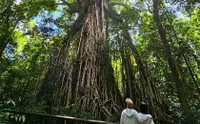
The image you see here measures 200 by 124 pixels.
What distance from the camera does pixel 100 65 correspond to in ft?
14.5

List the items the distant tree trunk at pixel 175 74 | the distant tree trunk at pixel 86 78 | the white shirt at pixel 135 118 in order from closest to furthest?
the white shirt at pixel 135 118
the distant tree trunk at pixel 86 78
the distant tree trunk at pixel 175 74

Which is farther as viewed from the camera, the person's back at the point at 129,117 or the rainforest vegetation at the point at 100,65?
the rainforest vegetation at the point at 100,65

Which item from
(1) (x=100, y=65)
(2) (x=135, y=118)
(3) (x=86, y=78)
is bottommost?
(2) (x=135, y=118)

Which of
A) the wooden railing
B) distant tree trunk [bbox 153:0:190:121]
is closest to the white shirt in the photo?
the wooden railing

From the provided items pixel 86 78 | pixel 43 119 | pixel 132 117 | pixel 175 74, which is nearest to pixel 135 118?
pixel 132 117

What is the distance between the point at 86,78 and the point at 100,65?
0.46 meters

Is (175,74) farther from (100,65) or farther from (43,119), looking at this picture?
(43,119)

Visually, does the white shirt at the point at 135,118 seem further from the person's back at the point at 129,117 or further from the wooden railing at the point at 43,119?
the wooden railing at the point at 43,119

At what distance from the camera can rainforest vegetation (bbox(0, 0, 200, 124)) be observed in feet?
12.7

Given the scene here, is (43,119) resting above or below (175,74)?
below

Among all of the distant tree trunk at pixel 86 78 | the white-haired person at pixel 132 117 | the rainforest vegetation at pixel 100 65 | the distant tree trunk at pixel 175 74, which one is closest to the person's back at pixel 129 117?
the white-haired person at pixel 132 117

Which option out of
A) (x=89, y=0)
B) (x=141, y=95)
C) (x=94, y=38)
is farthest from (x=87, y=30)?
(x=141, y=95)

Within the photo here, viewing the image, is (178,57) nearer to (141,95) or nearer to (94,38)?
(141,95)

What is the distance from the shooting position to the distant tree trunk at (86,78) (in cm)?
378
